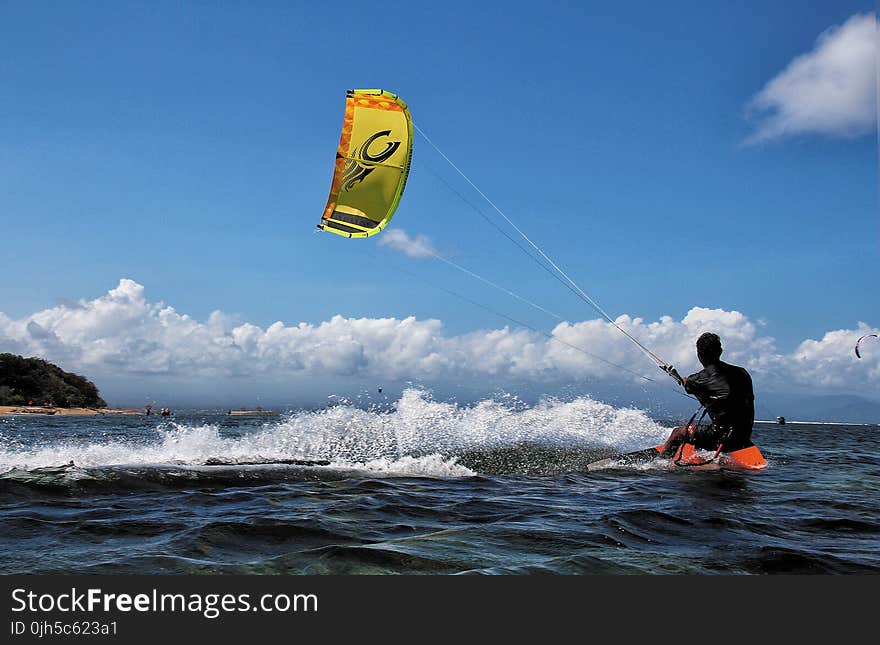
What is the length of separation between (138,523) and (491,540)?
4143mm

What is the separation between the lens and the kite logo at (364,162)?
43.5 feet

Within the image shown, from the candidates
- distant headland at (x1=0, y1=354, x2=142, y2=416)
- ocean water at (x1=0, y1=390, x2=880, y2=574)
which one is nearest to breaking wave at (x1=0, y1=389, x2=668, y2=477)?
ocean water at (x1=0, y1=390, x2=880, y2=574)

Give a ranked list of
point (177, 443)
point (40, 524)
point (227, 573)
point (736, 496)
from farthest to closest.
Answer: point (177, 443), point (736, 496), point (40, 524), point (227, 573)

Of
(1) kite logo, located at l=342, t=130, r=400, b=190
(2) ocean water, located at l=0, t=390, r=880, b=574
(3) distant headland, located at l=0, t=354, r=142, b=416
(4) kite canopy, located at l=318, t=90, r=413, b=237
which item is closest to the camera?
(2) ocean water, located at l=0, t=390, r=880, b=574

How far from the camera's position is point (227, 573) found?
209 inches

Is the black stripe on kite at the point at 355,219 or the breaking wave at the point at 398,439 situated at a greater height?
the black stripe on kite at the point at 355,219

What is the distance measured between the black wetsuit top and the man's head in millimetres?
145

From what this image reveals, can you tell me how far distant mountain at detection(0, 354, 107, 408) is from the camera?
67.8 m

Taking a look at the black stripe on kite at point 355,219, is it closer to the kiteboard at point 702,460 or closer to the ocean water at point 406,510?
the ocean water at point 406,510

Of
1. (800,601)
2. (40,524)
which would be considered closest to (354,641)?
(800,601)

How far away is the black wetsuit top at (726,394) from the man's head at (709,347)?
15cm

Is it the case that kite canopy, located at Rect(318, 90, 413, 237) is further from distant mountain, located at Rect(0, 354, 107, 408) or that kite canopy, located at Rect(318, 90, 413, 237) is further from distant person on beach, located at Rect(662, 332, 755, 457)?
distant mountain, located at Rect(0, 354, 107, 408)

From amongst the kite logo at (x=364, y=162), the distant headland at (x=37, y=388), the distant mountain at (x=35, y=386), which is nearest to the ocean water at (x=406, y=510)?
the kite logo at (x=364, y=162)

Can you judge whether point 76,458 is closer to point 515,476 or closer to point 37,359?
point 515,476
